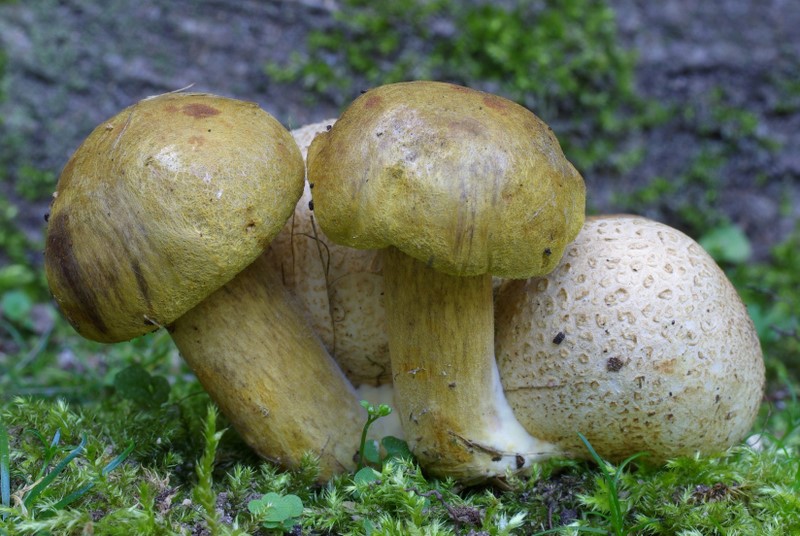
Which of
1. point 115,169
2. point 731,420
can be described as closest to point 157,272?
point 115,169

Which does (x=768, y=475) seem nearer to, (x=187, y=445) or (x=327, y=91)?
(x=187, y=445)

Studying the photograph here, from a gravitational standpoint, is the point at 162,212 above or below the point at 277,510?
above

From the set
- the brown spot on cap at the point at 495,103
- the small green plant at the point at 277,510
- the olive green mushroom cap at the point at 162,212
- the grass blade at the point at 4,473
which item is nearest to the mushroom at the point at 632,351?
the brown spot on cap at the point at 495,103

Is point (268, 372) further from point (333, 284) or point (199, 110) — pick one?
point (199, 110)

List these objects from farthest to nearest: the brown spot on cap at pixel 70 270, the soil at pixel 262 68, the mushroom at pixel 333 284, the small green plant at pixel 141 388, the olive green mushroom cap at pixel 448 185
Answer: the soil at pixel 262 68 < the small green plant at pixel 141 388 < the mushroom at pixel 333 284 < the brown spot on cap at pixel 70 270 < the olive green mushroom cap at pixel 448 185

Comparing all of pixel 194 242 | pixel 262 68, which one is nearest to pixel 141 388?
pixel 194 242

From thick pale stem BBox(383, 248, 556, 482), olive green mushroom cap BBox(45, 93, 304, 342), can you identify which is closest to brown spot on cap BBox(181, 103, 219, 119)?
olive green mushroom cap BBox(45, 93, 304, 342)

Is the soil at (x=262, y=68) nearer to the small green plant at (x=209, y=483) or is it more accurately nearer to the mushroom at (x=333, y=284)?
the mushroom at (x=333, y=284)
